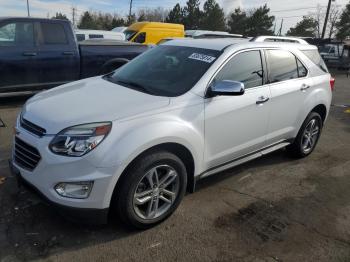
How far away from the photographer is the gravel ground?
10.2 ft

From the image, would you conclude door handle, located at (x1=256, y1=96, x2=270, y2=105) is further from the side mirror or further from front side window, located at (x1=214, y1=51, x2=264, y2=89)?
the side mirror

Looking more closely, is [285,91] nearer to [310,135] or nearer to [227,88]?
[310,135]

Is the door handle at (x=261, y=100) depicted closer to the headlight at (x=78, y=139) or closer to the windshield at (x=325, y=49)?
the headlight at (x=78, y=139)

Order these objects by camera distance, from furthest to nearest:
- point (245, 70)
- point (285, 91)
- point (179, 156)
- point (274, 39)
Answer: point (274, 39), point (285, 91), point (245, 70), point (179, 156)

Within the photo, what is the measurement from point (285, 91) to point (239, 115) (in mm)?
994

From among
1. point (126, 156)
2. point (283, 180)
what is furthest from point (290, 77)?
point (126, 156)

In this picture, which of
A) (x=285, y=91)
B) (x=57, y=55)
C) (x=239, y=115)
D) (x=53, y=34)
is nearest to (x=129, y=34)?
(x=53, y=34)

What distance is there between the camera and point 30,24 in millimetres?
7738

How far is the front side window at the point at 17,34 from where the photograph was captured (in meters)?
7.43

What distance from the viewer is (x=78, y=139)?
9.50ft

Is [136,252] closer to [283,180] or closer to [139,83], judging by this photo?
[139,83]

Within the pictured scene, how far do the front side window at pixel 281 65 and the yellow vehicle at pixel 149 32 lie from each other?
47.4ft

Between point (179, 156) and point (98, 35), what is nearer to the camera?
point (179, 156)

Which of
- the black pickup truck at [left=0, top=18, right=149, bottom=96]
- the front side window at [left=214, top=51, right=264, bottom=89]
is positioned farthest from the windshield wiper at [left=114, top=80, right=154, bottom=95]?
the black pickup truck at [left=0, top=18, right=149, bottom=96]
